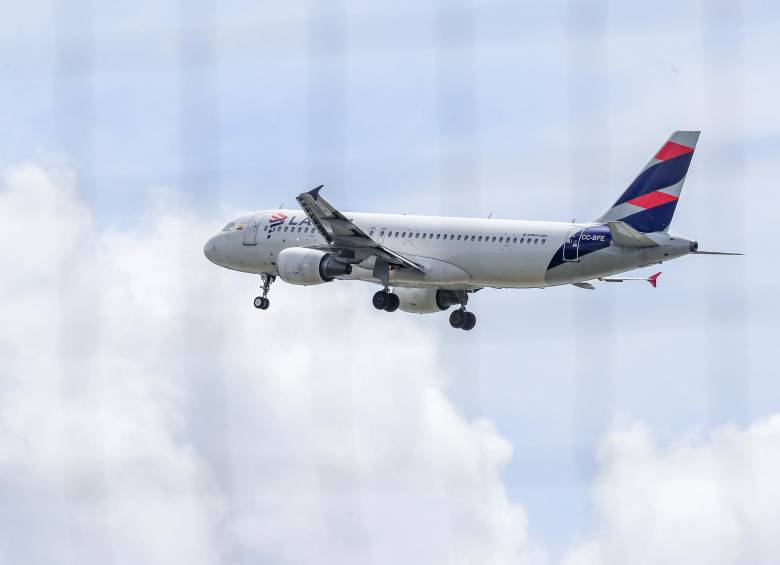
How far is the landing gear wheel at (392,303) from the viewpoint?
8794cm

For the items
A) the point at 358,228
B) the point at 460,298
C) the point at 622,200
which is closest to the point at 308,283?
the point at 358,228

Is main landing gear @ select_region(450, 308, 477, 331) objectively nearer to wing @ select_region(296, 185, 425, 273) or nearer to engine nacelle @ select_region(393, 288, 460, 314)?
engine nacelle @ select_region(393, 288, 460, 314)

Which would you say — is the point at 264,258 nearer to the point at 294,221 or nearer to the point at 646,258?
the point at 294,221

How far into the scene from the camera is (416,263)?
87.2 meters

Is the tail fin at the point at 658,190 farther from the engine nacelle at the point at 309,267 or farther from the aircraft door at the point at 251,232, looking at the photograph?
the aircraft door at the point at 251,232

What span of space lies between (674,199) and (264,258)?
69.8ft

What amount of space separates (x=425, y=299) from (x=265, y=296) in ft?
27.0

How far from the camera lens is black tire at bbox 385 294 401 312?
87.9m

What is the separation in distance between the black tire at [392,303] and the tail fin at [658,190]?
35.0ft

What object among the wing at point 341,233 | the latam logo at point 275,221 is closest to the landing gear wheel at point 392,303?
the wing at point 341,233

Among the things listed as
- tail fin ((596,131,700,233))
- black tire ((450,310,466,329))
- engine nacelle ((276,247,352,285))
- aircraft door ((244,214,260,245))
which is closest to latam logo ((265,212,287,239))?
aircraft door ((244,214,260,245))

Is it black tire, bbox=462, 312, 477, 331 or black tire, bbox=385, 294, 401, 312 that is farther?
black tire, bbox=462, 312, 477, 331

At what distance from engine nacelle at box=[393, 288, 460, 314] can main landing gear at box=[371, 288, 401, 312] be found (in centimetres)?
304

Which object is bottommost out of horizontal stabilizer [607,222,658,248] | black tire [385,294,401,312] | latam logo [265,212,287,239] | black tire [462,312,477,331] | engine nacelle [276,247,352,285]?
black tire [462,312,477,331]
